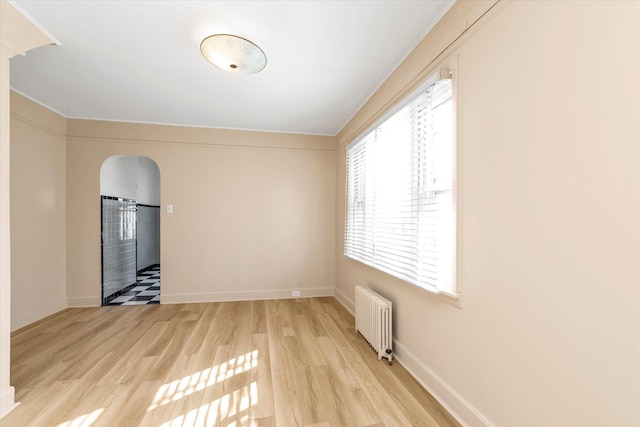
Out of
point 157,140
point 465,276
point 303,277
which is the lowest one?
point 303,277

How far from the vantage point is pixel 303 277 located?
4.43m

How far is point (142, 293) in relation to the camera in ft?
15.0

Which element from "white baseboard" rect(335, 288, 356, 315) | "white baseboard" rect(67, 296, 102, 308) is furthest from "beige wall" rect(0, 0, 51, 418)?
"white baseboard" rect(335, 288, 356, 315)

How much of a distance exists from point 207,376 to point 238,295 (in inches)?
81.8

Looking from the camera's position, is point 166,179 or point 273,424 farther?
point 166,179

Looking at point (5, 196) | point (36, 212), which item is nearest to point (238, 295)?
point (36, 212)

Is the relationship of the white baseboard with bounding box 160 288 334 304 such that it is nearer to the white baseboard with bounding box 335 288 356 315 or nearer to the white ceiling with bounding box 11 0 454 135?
the white baseboard with bounding box 335 288 356 315

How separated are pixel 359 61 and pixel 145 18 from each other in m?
1.67

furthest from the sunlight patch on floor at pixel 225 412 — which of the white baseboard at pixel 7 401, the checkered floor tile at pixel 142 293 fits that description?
the checkered floor tile at pixel 142 293

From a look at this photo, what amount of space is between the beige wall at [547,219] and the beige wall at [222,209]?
9.42ft

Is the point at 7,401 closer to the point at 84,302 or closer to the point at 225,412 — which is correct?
the point at 225,412

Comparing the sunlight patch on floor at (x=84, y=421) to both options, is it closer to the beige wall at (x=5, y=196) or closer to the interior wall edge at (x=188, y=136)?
the beige wall at (x=5, y=196)

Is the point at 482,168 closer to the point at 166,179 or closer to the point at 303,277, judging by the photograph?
the point at 303,277

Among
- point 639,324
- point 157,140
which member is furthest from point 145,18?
point 639,324
